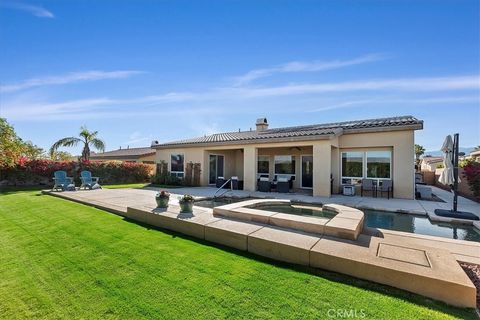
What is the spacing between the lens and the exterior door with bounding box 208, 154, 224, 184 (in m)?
19.2

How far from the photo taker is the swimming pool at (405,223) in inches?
269

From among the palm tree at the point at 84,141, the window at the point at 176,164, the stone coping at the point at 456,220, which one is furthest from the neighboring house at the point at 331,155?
the palm tree at the point at 84,141

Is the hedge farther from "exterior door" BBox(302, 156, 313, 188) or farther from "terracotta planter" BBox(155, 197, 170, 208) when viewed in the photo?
"terracotta planter" BBox(155, 197, 170, 208)

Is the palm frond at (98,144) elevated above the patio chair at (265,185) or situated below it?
above

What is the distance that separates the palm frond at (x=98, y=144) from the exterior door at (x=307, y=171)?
67.6 feet

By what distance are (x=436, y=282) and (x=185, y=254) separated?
168 inches

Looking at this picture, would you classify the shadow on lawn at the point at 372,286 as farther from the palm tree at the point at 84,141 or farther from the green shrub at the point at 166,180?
the palm tree at the point at 84,141

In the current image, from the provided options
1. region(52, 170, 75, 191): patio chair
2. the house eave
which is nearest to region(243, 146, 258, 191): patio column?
the house eave

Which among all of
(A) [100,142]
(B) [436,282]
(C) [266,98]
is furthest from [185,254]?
(A) [100,142]

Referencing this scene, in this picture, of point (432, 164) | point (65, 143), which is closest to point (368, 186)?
point (432, 164)

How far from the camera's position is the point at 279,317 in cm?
298

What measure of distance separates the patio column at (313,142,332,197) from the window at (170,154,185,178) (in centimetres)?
1135

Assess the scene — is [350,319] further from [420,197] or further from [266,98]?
[266,98]

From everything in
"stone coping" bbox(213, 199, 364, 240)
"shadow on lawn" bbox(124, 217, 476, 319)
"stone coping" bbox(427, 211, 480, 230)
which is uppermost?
"stone coping" bbox(213, 199, 364, 240)
